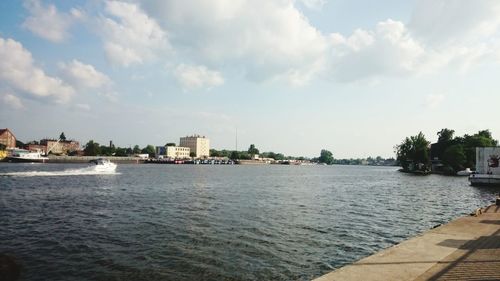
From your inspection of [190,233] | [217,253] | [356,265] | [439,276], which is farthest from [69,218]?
[439,276]

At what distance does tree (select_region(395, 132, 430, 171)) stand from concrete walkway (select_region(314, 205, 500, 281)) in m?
162

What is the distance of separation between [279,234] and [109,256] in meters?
11.2

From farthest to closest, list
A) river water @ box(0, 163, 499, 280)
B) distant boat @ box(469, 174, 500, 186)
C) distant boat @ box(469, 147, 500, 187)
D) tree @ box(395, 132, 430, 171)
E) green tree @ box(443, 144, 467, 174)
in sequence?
tree @ box(395, 132, 430, 171)
green tree @ box(443, 144, 467, 174)
distant boat @ box(469, 147, 500, 187)
distant boat @ box(469, 174, 500, 186)
river water @ box(0, 163, 499, 280)

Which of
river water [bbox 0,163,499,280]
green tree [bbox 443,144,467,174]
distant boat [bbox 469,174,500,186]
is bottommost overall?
river water [bbox 0,163,499,280]

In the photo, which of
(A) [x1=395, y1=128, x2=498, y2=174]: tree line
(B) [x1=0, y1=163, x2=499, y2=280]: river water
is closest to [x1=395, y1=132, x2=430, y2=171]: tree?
(A) [x1=395, y1=128, x2=498, y2=174]: tree line

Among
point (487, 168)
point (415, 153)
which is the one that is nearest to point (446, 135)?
point (415, 153)

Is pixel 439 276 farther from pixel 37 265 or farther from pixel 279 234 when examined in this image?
pixel 37 265

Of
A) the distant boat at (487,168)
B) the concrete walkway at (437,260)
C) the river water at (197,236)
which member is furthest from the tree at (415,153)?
the concrete walkway at (437,260)

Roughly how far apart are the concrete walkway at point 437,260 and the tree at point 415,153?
162248mm

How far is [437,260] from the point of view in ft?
42.0

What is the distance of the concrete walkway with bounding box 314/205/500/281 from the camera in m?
11.1

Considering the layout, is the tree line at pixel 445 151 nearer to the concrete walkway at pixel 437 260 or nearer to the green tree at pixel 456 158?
the green tree at pixel 456 158

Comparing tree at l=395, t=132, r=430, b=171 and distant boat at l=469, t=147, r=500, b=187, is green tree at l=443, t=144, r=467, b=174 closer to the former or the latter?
tree at l=395, t=132, r=430, b=171

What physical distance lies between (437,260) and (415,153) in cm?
17679
